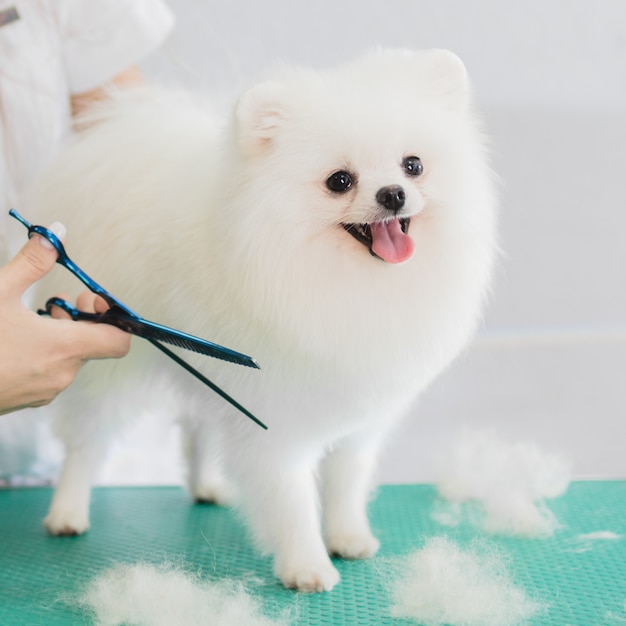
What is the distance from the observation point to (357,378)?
1.38 metres

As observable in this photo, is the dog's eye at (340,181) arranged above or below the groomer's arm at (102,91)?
above

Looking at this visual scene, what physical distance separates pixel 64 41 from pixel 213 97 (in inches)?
16.3

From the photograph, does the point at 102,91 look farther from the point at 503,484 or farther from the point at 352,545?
the point at 503,484

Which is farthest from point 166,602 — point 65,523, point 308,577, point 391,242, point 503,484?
point 503,484

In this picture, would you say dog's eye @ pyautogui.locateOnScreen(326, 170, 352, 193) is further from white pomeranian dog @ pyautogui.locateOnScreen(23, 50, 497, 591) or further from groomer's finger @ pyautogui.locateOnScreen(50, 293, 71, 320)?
groomer's finger @ pyautogui.locateOnScreen(50, 293, 71, 320)

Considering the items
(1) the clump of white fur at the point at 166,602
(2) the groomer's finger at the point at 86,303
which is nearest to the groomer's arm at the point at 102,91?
(2) the groomer's finger at the point at 86,303

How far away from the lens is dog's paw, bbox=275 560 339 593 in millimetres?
1470

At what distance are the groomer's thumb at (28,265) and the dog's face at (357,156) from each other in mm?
315

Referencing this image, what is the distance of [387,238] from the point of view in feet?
4.28

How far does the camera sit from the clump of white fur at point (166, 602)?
1.32m

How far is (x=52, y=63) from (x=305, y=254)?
3.20 feet

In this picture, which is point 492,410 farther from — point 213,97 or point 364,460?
point 213,97

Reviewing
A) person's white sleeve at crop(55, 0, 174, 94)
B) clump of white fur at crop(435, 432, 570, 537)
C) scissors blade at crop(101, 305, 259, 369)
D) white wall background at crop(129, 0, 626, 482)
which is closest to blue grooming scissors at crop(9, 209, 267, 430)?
scissors blade at crop(101, 305, 259, 369)

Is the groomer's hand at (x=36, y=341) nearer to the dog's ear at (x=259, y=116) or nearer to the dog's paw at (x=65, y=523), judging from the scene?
the dog's ear at (x=259, y=116)
